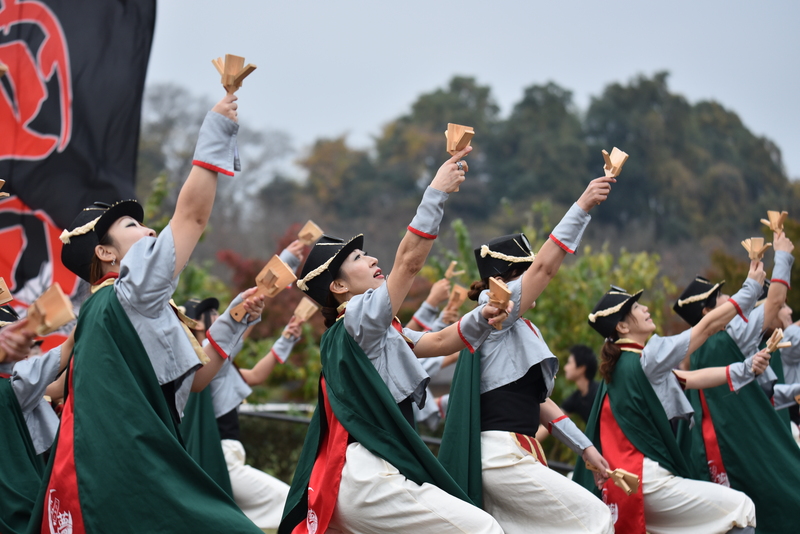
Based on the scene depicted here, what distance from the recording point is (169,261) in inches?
123

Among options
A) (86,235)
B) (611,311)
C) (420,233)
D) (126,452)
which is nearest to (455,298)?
(611,311)

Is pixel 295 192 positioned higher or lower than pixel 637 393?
lower

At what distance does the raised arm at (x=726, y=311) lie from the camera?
5.10 m

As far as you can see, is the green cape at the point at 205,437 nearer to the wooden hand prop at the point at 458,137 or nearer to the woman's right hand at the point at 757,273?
the wooden hand prop at the point at 458,137

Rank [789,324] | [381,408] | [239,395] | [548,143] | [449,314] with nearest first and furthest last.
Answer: [381,408] < [449,314] < [239,395] < [789,324] < [548,143]

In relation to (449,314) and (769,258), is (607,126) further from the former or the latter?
(449,314)

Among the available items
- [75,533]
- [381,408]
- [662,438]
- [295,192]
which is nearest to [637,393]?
[662,438]

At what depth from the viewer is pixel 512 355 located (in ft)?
14.5

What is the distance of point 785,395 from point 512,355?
11.0 feet

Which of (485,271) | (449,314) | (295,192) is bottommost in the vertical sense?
(295,192)

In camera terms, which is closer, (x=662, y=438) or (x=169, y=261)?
(x=169, y=261)

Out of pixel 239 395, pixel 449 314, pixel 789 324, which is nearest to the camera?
pixel 449 314

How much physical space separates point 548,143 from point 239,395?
31.4 metres

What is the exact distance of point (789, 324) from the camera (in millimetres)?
7102
